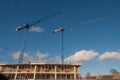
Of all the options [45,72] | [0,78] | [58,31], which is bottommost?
[0,78]

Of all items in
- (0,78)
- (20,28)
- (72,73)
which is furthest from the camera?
(20,28)

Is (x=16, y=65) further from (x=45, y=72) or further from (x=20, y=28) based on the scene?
(x=20, y=28)

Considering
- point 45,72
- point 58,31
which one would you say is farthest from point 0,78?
point 58,31

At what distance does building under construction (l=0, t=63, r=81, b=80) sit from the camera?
71875mm

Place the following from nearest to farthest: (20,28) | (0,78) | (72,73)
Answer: (0,78), (72,73), (20,28)

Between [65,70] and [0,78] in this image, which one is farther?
[65,70]

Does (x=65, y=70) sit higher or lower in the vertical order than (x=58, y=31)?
lower

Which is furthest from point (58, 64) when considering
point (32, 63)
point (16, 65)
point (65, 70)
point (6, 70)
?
point (6, 70)

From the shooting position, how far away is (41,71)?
238 feet

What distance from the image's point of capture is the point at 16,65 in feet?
241

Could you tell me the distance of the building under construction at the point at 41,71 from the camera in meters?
71.9

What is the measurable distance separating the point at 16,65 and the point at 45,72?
14.1m

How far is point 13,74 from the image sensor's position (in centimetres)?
7250

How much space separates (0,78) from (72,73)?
226ft
